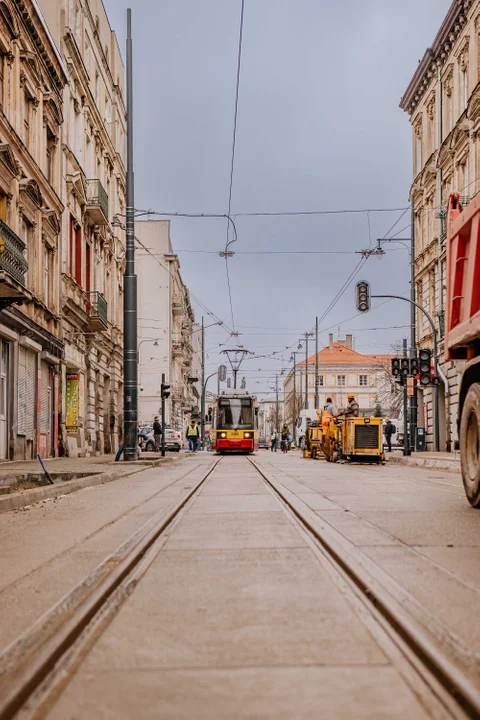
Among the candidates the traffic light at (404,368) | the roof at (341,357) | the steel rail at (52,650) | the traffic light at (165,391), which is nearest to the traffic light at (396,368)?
the traffic light at (404,368)

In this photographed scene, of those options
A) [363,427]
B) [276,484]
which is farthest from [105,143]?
[276,484]

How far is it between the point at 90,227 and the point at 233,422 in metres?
11.1

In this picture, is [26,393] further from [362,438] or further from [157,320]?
[157,320]

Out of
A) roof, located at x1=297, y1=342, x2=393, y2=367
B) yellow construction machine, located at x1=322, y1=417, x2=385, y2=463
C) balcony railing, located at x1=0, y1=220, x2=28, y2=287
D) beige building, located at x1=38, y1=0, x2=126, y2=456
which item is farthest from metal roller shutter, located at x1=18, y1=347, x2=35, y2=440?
roof, located at x1=297, y1=342, x2=393, y2=367

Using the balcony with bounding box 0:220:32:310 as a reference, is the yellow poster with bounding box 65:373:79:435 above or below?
below

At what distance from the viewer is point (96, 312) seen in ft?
109

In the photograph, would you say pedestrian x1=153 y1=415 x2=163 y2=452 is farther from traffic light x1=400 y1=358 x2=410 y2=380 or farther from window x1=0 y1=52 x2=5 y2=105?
window x1=0 y1=52 x2=5 y2=105

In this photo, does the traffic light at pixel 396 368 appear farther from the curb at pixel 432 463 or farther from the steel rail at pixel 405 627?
the steel rail at pixel 405 627

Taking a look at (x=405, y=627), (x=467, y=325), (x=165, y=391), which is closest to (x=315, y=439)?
(x=165, y=391)

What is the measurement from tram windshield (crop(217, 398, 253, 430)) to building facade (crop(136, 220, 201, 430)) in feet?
96.0

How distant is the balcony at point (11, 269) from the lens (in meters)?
17.1

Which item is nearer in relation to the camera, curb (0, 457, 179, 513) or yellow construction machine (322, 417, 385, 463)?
curb (0, 457, 179, 513)

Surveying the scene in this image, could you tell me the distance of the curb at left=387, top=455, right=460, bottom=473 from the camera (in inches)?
881

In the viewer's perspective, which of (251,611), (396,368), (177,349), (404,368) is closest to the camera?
(251,611)
